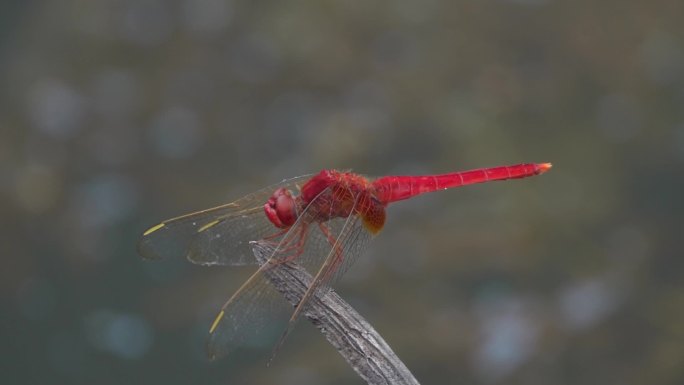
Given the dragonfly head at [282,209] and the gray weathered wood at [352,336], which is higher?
the dragonfly head at [282,209]

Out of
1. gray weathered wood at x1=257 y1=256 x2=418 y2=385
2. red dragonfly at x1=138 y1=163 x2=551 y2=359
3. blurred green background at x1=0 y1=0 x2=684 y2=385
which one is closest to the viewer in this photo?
gray weathered wood at x1=257 y1=256 x2=418 y2=385

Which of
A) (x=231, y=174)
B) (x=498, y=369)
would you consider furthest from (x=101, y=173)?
(x=498, y=369)

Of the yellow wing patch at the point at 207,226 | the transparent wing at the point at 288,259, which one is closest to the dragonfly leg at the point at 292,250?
the transparent wing at the point at 288,259

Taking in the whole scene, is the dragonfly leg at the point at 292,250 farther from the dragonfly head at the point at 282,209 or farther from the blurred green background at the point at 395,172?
the blurred green background at the point at 395,172

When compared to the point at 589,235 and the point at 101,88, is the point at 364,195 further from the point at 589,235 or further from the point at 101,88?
the point at 101,88

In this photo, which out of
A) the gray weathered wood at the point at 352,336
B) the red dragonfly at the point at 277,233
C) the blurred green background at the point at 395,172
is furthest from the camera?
the blurred green background at the point at 395,172

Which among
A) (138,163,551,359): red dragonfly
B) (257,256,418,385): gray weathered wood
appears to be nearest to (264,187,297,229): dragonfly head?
(138,163,551,359): red dragonfly

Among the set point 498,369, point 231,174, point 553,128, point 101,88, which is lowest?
point 498,369

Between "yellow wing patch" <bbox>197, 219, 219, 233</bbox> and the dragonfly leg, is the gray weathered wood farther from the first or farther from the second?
"yellow wing patch" <bbox>197, 219, 219, 233</bbox>
